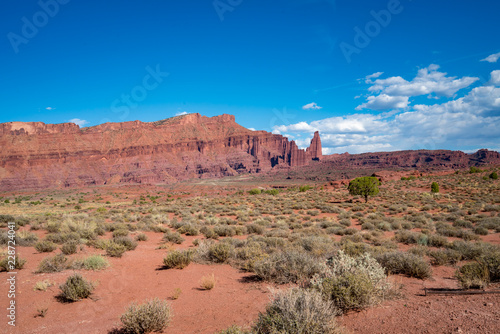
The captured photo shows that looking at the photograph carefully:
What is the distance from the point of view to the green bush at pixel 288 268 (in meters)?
6.25

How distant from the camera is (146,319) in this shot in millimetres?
4465

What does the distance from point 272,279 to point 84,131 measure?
567ft

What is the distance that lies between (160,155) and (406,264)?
150 m

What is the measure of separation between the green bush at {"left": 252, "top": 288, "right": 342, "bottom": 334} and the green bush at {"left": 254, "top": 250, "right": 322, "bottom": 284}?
7.97 ft

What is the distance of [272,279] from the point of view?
21.6ft

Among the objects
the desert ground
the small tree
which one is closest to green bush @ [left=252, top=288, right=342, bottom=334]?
the desert ground

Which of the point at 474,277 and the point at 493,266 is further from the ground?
the point at 493,266

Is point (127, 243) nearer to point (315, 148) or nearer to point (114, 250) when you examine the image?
point (114, 250)

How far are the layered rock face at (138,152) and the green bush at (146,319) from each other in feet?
418

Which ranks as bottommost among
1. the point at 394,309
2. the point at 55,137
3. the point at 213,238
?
the point at 213,238

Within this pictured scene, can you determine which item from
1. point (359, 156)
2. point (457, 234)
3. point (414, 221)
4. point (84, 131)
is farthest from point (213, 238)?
point (84, 131)

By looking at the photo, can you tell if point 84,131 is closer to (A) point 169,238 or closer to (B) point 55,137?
(B) point 55,137

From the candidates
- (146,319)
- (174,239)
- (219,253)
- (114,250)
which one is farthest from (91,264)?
(174,239)

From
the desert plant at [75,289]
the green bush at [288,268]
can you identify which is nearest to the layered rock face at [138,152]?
the desert plant at [75,289]
